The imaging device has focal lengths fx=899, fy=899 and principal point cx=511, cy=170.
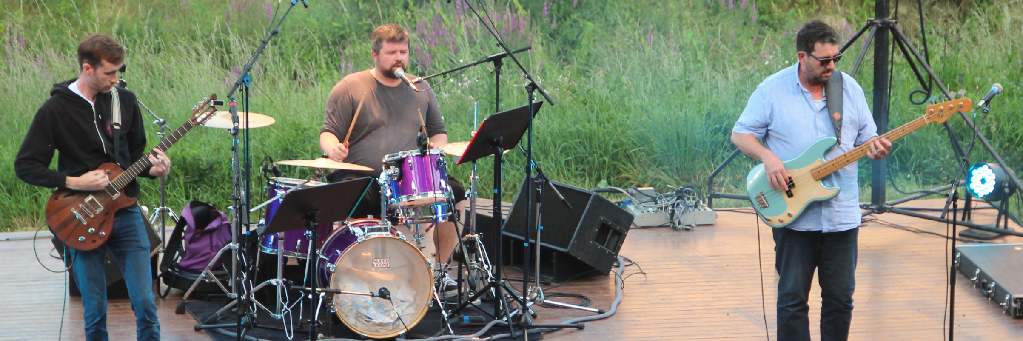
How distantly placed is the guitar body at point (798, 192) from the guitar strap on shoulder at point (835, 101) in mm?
71

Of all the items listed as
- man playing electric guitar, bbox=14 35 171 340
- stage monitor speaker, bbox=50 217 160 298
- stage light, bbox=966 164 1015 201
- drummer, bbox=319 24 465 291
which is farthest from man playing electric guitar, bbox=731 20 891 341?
stage monitor speaker, bbox=50 217 160 298

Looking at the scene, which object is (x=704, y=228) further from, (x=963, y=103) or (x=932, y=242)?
(x=963, y=103)

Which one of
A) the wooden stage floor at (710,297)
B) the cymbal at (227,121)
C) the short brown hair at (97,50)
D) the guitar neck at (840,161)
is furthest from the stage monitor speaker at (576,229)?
the short brown hair at (97,50)

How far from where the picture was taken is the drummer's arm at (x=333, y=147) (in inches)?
190

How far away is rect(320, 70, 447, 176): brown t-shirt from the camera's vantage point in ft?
17.1

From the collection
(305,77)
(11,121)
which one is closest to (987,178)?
(305,77)

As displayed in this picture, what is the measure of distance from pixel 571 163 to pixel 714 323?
4.20m

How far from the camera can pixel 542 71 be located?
10.2 m

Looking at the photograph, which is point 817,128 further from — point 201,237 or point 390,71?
point 201,237

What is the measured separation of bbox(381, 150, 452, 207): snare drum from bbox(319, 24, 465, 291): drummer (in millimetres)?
508

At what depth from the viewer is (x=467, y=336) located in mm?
4586

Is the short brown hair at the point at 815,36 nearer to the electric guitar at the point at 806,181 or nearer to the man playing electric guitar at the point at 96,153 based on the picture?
the electric guitar at the point at 806,181

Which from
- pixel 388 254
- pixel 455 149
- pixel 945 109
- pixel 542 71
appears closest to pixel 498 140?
pixel 455 149

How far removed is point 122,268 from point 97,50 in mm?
968
